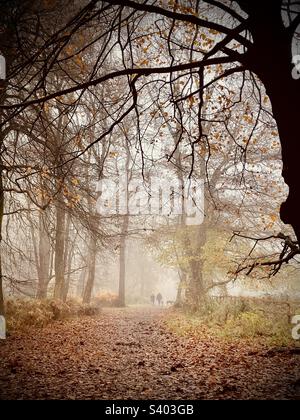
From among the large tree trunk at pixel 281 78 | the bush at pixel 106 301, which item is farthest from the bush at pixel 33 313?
the bush at pixel 106 301

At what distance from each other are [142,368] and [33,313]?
4853 millimetres

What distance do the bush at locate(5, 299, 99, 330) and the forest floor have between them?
23.8 inches

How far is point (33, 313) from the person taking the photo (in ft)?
29.1

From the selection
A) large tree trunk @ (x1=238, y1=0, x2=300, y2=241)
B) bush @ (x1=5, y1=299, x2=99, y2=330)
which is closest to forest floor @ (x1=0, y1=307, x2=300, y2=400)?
bush @ (x1=5, y1=299, x2=99, y2=330)

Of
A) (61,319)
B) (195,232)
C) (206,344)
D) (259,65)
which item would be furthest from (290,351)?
(195,232)

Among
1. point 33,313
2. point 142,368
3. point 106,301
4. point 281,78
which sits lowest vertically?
point 106,301

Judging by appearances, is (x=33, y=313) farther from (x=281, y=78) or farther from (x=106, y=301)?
(x=106, y=301)

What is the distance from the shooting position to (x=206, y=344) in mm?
7227

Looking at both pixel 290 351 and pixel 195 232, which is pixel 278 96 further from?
pixel 195 232

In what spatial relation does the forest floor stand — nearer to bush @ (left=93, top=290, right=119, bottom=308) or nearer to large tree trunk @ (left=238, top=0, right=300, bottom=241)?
large tree trunk @ (left=238, top=0, right=300, bottom=241)

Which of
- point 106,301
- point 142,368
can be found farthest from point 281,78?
point 106,301

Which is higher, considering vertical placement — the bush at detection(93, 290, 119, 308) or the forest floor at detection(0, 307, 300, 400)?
the forest floor at detection(0, 307, 300, 400)

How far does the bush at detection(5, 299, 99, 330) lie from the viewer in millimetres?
8297
